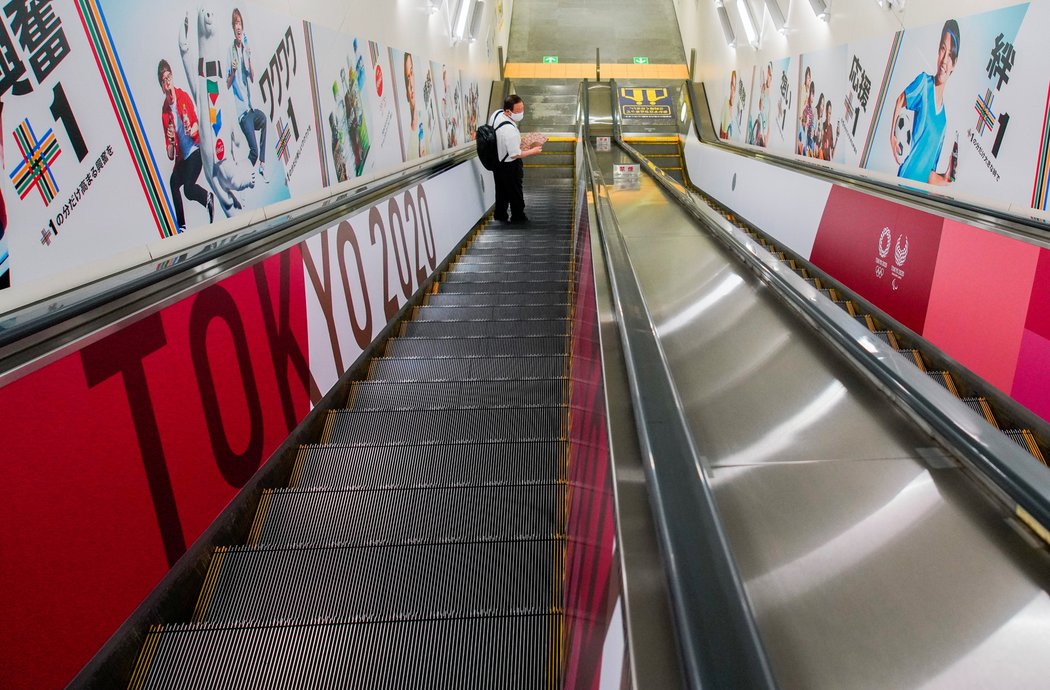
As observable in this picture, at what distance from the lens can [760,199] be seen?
698 cm

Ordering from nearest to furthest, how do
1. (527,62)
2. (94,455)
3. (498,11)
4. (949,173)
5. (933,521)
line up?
(933,521) < (94,455) < (949,173) < (498,11) < (527,62)

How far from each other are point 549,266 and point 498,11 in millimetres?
10729

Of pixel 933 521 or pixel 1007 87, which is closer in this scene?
pixel 933 521

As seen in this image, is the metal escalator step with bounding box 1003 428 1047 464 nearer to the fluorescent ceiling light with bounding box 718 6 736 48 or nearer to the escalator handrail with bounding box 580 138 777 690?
the escalator handrail with bounding box 580 138 777 690

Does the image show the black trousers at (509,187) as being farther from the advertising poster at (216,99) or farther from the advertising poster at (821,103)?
the advertising poster at (216,99)

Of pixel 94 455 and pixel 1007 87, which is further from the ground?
pixel 1007 87

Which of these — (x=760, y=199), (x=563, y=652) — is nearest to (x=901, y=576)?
(x=563, y=652)

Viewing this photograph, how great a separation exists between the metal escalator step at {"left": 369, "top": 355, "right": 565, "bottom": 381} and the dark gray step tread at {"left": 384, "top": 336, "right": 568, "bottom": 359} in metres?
0.20

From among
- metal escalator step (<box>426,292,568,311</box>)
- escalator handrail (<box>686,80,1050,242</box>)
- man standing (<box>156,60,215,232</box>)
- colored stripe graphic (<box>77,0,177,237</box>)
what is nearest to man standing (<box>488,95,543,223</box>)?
metal escalator step (<box>426,292,568,311</box>)

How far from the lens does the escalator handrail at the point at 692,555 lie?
2.55 feet

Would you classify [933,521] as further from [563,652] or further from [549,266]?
[549,266]

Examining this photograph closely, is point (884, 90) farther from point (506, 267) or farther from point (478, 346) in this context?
point (478, 346)

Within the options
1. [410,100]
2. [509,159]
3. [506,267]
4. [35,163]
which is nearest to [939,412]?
[35,163]

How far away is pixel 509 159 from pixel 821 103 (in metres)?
3.66
